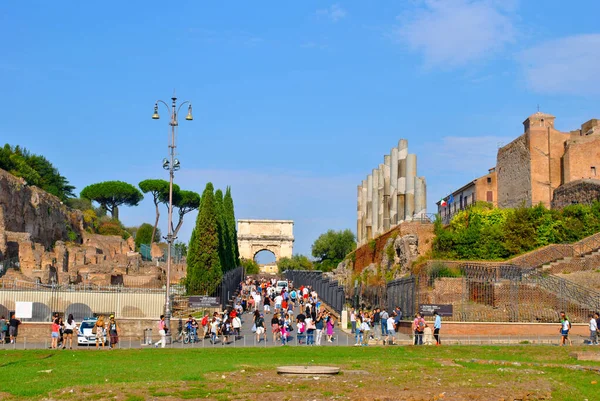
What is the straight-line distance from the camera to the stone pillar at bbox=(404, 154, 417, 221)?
4547cm

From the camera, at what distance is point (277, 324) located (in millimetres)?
29234

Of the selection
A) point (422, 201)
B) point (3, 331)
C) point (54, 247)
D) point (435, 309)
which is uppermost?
point (422, 201)

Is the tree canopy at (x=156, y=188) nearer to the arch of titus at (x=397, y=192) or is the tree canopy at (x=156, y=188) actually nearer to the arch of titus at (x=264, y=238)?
the arch of titus at (x=264, y=238)

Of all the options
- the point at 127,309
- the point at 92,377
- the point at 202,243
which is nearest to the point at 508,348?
the point at 92,377

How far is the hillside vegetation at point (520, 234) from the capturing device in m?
38.7

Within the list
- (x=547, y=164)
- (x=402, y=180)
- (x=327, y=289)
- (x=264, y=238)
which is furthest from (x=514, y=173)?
(x=264, y=238)

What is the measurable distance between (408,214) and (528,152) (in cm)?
1020

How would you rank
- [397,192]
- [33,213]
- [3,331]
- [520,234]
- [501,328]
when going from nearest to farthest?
[3,331]
[501,328]
[520,234]
[397,192]
[33,213]

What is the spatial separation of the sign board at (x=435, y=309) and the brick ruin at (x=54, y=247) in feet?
77.3

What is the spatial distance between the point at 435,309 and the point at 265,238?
77121mm

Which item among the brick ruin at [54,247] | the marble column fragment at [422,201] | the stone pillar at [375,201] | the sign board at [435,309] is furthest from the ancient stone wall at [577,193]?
the brick ruin at [54,247]

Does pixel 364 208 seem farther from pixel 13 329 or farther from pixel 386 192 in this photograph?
pixel 13 329

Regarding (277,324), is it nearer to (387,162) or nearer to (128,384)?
(128,384)

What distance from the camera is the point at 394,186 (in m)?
48.0
